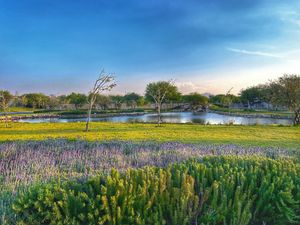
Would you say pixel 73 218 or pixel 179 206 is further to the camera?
pixel 179 206

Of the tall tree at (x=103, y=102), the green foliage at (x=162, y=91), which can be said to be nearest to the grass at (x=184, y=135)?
the green foliage at (x=162, y=91)

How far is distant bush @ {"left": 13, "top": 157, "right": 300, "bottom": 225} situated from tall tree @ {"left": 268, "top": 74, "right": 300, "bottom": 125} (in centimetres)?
3589

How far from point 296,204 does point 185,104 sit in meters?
121

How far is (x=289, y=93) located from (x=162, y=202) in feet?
124

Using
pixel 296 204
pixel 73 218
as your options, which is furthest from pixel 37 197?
pixel 296 204

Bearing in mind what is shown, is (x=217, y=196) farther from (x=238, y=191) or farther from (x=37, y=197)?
(x=37, y=197)

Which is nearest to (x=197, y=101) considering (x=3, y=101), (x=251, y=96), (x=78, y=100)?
(x=251, y=96)

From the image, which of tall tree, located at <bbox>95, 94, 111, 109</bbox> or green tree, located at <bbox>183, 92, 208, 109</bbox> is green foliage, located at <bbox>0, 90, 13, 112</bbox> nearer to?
tall tree, located at <bbox>95, 94, 111, 109</bbox>

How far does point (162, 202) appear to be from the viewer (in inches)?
146

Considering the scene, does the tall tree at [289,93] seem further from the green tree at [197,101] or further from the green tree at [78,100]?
the green tree at [78,100]

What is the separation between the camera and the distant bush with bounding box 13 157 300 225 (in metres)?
3.46

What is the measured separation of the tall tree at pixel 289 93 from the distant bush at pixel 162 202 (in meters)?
35.9

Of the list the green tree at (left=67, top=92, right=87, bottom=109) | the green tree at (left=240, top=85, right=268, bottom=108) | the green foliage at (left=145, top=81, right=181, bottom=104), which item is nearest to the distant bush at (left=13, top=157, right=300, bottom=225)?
the green foliage at (left=145, top=81, right=181, bottom=104)

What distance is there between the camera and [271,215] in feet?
12.8
